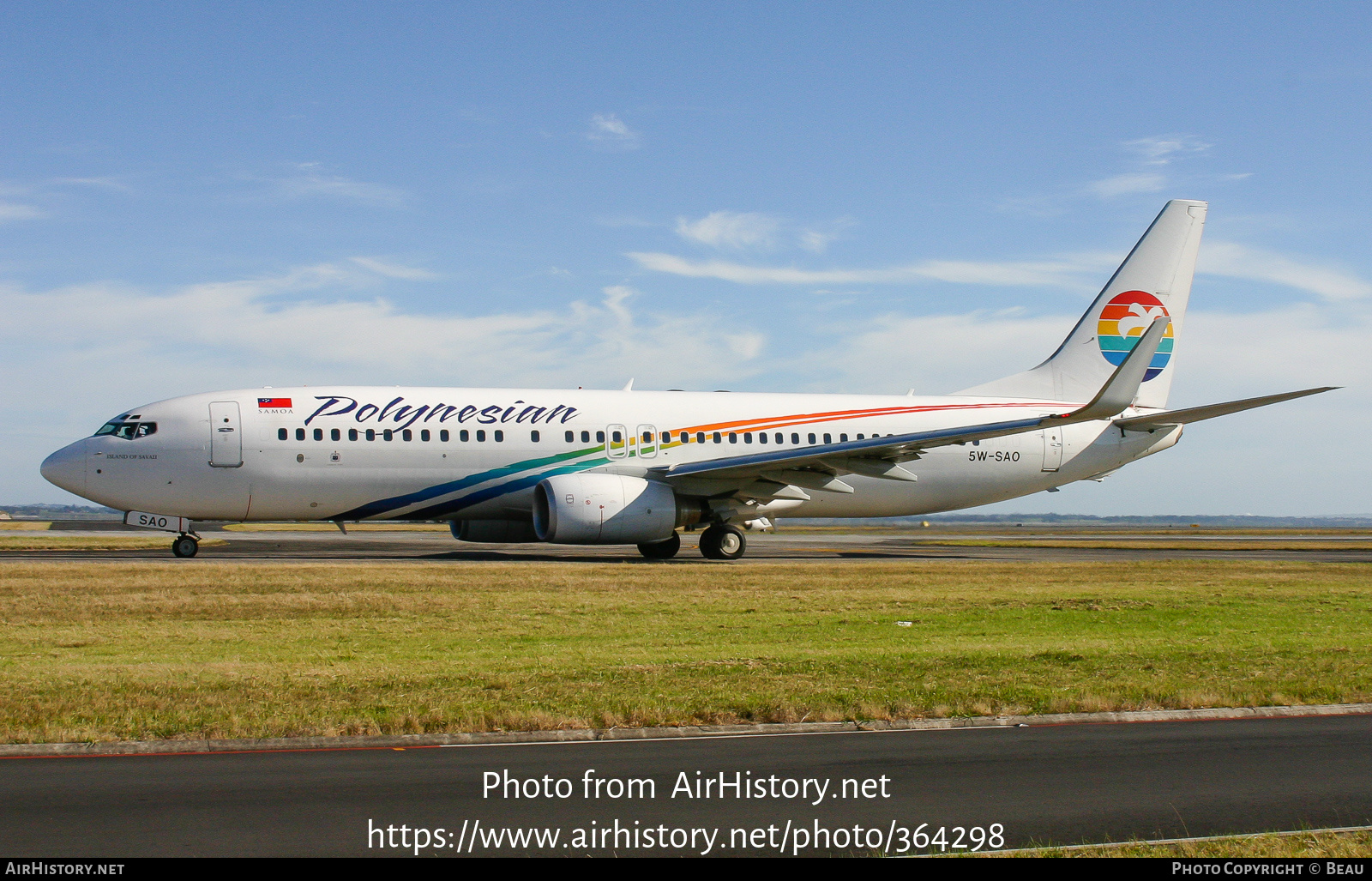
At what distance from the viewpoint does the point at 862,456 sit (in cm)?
2980

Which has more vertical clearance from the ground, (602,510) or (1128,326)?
(1128,326)

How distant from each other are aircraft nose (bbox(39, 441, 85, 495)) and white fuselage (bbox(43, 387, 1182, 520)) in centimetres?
4

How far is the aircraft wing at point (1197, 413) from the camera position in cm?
2847

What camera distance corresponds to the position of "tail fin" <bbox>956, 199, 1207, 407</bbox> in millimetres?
36688

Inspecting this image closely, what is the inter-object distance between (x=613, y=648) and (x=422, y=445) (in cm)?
1647

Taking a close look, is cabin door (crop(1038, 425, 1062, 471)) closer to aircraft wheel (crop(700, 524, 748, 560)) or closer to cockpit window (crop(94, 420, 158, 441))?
aircraft wheel (crop(700, 524, 748, 560))

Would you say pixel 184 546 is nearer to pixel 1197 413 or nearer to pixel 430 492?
pixel 430 492

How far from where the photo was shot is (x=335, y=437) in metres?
28.5

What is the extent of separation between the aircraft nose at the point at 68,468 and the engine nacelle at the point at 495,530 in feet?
29.1

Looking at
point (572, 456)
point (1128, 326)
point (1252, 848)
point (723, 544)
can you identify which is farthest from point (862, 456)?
point (1252, 848)

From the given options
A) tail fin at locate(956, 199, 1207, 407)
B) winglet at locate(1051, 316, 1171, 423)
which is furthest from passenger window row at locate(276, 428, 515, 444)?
tail fin at locate(956, 199, 1207, 407)
